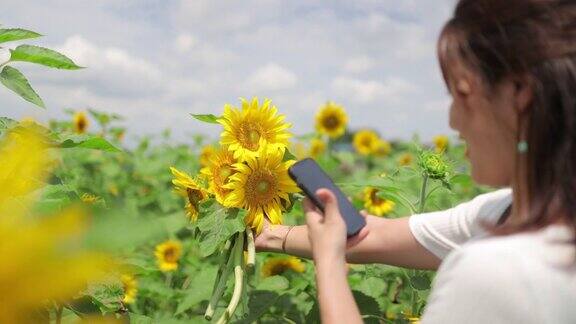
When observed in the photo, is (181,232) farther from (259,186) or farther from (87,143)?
(87,143)

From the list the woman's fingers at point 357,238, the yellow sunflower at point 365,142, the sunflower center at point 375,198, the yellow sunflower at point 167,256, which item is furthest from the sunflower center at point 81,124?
the woman's fingers at point 357,238

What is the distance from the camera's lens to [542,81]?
77cm

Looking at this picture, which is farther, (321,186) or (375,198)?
(375,198)

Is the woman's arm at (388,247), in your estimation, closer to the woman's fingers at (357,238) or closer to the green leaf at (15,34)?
the woman's fingers at (357,238)

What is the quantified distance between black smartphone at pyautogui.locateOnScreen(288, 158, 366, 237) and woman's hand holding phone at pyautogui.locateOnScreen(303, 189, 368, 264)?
0.12 ft

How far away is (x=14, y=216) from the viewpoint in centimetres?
24

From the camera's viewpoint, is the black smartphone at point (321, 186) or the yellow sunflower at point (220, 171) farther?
the yellow sunflower at point (220, 171)

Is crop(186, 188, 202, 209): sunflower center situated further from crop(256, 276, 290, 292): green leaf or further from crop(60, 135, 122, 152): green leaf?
crop(256, 276, 290, 292): green leaf

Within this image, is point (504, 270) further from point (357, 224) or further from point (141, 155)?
point (141, 155)

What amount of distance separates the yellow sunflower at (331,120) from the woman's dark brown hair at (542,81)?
3.61 meters

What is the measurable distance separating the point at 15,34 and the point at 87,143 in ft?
0.63

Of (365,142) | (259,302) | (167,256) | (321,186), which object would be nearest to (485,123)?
(321,186)

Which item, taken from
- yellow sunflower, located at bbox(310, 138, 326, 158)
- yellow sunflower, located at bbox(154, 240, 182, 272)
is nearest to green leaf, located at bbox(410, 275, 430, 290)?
yellow sunflower, located at bbox(154, 240, 182, 272)

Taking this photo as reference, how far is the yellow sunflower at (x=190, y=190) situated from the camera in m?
1.23
